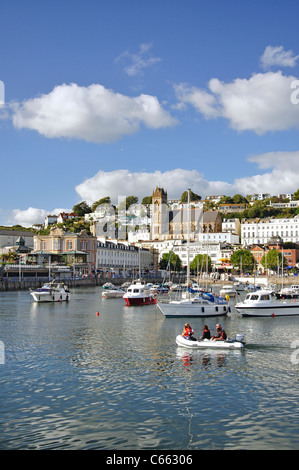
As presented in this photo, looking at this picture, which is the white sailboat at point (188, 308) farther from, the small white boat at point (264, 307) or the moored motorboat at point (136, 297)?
the moored motorboat at point (136, 297)

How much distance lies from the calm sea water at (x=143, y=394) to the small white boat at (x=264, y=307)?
14.8 m

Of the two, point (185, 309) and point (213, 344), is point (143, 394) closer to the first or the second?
point (213, 344)

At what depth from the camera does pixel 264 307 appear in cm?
5116

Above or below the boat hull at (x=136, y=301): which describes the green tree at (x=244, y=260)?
Answer: above

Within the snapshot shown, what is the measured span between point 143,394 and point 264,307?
1325 inches

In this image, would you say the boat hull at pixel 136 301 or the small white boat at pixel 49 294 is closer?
the boat hull at pixel 136 301

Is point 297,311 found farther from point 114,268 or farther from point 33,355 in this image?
point 114,268

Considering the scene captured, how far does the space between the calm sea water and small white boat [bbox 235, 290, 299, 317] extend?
48.6 feet

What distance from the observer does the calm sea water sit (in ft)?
51.2

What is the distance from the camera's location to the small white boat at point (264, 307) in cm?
5100

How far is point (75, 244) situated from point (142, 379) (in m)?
124

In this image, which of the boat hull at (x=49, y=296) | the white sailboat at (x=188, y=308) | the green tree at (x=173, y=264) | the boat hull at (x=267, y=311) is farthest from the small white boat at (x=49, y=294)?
the green tree at (x=173, y=264)

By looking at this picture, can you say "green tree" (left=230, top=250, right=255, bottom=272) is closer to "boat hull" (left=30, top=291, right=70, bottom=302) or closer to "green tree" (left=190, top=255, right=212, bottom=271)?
"green tree" (left=190, top=255, right=212, bottom=271)

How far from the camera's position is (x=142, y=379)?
22.6 meters
